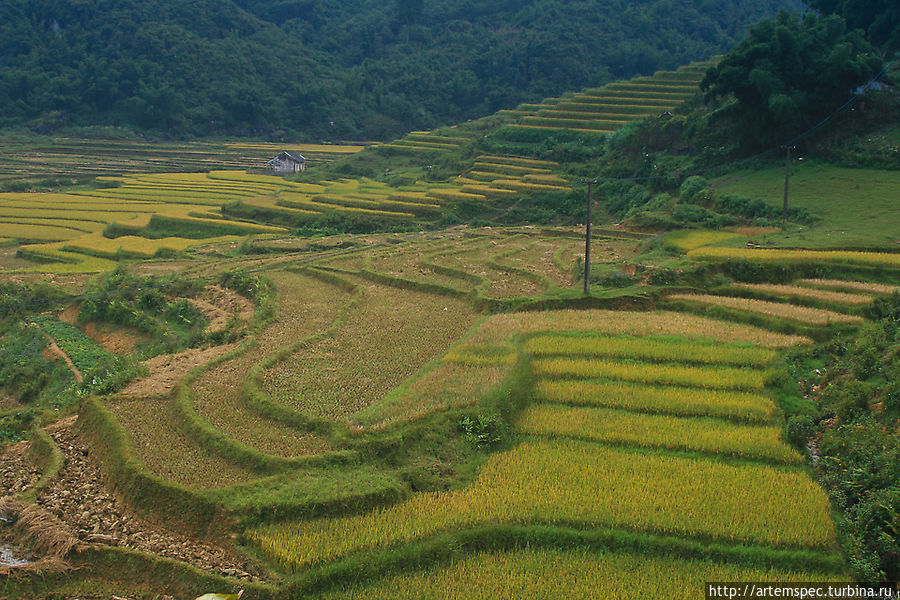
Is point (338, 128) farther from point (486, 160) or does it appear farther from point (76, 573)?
point (76, 573)

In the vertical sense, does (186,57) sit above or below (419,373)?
above

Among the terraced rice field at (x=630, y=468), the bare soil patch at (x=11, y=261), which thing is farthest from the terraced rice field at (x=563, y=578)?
the bare soil patch at (x=11, y=261)

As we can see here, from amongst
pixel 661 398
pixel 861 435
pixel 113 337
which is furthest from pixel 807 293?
pixel 113 337

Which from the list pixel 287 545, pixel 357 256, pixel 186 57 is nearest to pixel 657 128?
pixel 357 256

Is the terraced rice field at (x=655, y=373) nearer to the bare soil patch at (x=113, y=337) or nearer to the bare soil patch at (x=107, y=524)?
the bare soil patch at (x=107, y=524)

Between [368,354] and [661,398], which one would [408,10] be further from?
[661,398]

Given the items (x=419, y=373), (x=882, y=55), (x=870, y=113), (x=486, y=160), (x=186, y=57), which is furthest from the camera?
(x=186, y=57)
